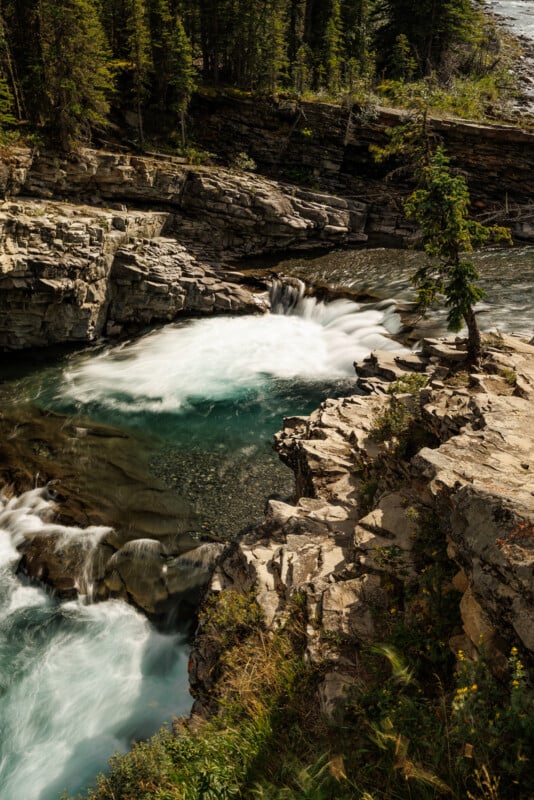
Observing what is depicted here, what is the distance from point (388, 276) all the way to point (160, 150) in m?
17.2

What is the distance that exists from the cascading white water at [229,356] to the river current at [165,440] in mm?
83

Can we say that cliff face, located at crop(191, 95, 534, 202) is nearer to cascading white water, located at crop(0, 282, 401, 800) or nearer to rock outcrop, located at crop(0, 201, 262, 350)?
rock outcrop, located at crop(0, 201, 262, 350)

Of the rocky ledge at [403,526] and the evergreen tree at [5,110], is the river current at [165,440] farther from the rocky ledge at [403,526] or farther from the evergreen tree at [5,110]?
the evergreen tree at [5,110]

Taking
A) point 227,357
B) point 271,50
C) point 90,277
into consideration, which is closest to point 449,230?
point 227,357

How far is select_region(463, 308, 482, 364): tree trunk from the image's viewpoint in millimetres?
12905

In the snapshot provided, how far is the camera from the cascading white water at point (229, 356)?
65.0ft

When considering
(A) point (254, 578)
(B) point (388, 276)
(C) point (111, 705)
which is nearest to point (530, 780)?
(A) point (254, 578)

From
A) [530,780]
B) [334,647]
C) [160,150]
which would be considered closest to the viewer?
[530,780]

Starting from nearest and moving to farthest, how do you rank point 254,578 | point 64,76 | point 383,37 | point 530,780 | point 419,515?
point 530,780 → point 419,515 → point 254,578 → point 64,76 → point 383,37

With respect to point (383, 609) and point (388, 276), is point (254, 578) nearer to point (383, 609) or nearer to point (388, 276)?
point (383, 609)

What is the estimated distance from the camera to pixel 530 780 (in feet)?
11.4

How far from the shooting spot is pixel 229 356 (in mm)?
22828

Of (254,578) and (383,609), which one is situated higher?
(383,609)

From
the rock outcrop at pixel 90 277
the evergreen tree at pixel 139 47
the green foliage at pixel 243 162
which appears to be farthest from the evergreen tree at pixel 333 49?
the rock outcrop at pixel 90 277
